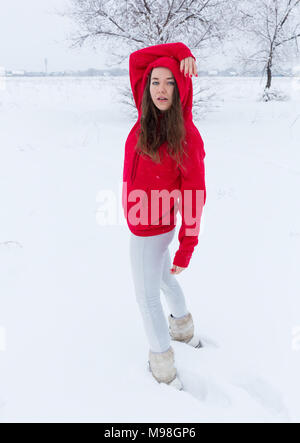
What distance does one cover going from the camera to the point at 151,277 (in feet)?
5.58

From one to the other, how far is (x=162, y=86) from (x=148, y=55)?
226 millimetres

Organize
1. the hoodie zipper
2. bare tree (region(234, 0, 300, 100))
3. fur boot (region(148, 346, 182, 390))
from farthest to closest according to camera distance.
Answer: bare tree (region(234, 0, 300, 100)) → fur boot (region(148, 346, 182, 390)) → the hoodie zipper

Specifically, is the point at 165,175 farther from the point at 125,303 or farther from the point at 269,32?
the point at 269,32

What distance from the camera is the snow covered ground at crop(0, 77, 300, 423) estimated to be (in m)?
1.73

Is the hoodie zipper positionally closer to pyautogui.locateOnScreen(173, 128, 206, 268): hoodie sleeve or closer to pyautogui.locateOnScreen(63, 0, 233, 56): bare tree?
pyautogui.locateOnScreen(173, 128, 206, 268): hoodie sleeve

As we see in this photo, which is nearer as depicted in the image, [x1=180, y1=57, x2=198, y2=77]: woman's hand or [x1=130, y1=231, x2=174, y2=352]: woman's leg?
[x1=180, y1=57, x2=198, y2=77]: woman's hand

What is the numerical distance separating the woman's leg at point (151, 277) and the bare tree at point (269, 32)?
39.8 feet

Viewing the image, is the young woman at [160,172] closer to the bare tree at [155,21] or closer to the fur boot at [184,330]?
the fur boot at [184,330]

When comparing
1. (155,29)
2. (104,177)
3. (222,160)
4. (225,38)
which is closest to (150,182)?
(104,177)

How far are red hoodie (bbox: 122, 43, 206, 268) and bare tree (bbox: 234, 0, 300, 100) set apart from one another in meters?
11.7

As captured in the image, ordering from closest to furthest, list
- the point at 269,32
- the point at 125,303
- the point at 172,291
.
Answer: the point at 172,291
the point at 125,303
the point at 269,32

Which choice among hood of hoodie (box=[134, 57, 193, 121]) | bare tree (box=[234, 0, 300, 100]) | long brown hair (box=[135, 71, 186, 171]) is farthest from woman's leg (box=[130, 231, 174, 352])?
bare tree (box=[234, 0, 300, 100])

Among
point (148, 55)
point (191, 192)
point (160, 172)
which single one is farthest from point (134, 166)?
point (148, 55)

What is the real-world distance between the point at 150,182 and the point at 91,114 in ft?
32.1
